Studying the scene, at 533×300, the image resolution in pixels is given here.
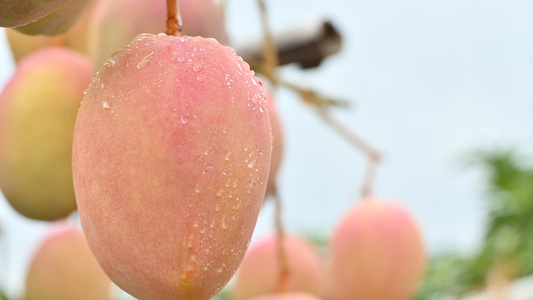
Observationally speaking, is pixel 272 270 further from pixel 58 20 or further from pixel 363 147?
pixel 58 20

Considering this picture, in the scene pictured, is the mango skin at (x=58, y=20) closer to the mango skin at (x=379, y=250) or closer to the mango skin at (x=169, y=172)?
the mango skin at (x=169, y=172)

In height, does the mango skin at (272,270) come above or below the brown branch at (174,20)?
above

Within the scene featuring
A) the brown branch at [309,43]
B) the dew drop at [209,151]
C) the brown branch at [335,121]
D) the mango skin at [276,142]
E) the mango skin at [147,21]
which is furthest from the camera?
the brown branch at [309,43]

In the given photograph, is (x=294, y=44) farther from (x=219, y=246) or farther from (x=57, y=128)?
(x=219, y=246)

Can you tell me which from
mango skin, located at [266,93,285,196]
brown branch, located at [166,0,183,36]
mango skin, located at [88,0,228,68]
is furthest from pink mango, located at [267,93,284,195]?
brown branch, located at [166,0,183,36]

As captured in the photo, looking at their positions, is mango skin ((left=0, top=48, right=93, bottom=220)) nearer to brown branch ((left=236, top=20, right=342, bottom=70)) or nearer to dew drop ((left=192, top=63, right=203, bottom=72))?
dew drop ((left=192, top=63, right=203, bottom=72))

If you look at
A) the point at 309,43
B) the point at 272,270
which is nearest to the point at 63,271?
the point at 272,270

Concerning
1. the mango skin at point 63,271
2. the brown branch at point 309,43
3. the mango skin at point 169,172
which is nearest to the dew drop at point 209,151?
the mango skin at point 169,172
